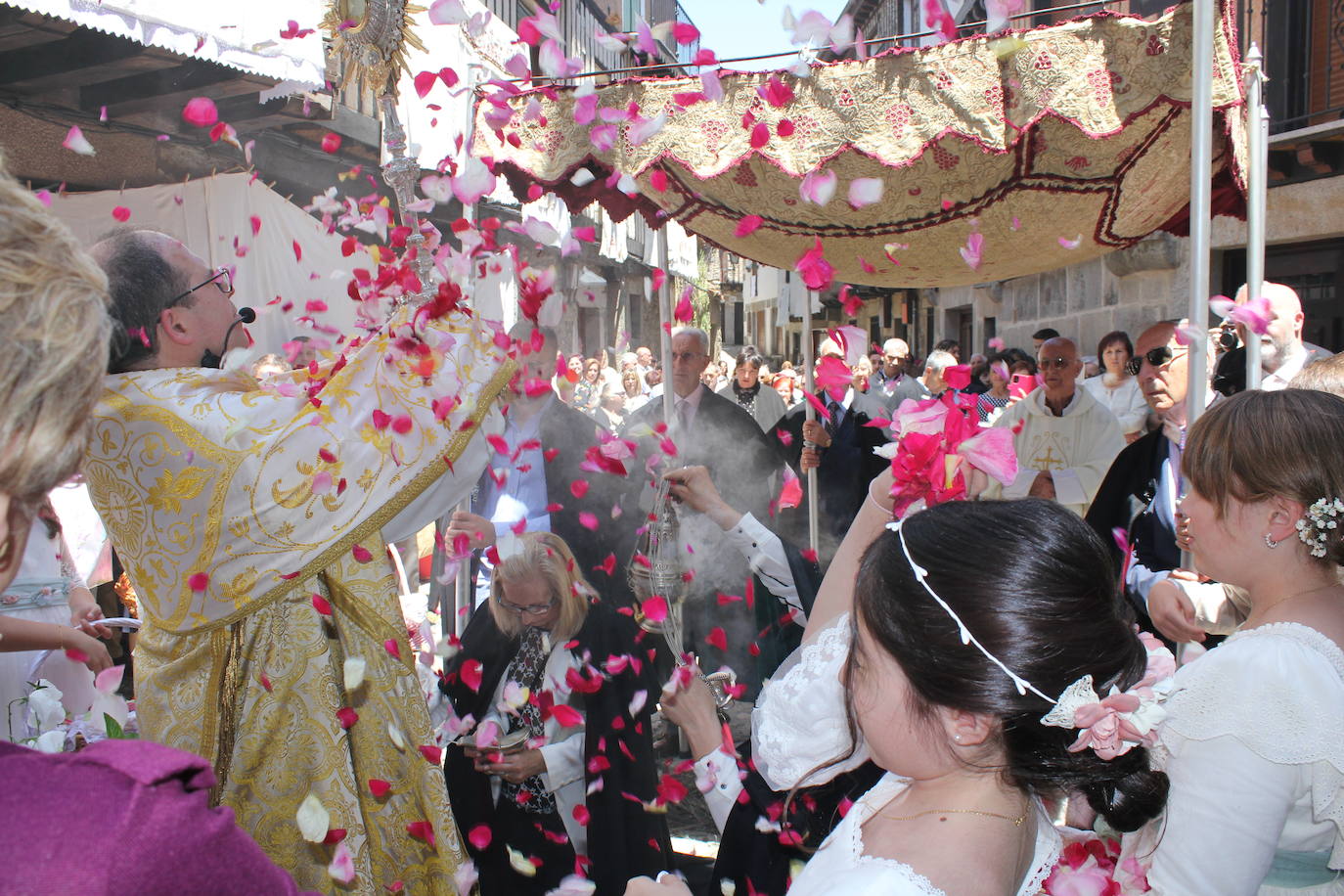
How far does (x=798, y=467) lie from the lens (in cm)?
630

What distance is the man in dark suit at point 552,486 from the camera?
4605 mm

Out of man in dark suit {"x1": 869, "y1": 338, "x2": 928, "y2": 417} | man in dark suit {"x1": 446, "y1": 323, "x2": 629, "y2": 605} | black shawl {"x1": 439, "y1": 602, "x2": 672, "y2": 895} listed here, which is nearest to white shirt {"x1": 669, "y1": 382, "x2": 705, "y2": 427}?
man in dark suit {"x1": 446, "y1": 323, "x2": 629, "y2": 605}

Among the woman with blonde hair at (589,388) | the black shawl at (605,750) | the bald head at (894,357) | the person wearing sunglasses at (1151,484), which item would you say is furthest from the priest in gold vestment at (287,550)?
the bald head at (894,357)

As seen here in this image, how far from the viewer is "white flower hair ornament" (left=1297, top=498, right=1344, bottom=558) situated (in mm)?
1591

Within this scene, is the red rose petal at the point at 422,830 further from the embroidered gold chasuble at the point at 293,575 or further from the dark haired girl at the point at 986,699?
the dark haired girl at the point at 986,699

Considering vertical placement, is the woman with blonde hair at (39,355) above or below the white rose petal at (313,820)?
above

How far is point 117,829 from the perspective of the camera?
731mm

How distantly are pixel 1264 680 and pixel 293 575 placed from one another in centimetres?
187

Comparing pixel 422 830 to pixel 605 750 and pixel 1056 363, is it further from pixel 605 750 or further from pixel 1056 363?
pixel 1056 363

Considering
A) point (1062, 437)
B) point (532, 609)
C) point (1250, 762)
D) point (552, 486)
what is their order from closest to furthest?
point (1250, 762) → point (532, 609) → point (552, 486) → point (1062, 437)

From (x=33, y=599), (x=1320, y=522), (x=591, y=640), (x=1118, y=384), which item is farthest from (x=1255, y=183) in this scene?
(x=1118, y=384)

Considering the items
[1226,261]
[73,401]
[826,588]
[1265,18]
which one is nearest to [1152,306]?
[1226,261]

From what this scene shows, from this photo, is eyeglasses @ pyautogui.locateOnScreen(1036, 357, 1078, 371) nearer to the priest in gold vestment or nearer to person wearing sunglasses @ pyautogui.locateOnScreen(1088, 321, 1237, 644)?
person wearing sunglasses @ pyautogui.locateOnScreen(1088, 321, 1237, 644)

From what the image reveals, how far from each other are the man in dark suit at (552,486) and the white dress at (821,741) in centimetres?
265
